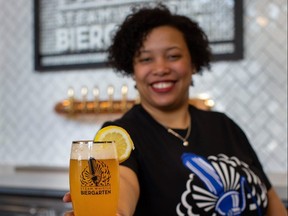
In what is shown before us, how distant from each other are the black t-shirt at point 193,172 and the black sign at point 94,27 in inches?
45.0

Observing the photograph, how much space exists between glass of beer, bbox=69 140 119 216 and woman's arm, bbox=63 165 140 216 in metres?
0.20

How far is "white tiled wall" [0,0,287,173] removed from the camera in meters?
2.54

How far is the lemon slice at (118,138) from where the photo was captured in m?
0.96

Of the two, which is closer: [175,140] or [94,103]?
[175,140]

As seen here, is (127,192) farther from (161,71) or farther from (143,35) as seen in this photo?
(143,35)

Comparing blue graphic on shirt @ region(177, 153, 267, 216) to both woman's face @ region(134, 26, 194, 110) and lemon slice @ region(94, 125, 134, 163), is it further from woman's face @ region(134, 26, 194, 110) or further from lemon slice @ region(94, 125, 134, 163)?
lemon slice @ region(94, 125, 134, 163)

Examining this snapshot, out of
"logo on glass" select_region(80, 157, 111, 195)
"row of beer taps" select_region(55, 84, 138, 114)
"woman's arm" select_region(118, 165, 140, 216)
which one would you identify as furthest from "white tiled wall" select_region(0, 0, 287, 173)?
"logo on glass" select_region(80, 157, 111, 195)

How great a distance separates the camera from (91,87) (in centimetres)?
300

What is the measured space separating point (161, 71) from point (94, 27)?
1.53 m

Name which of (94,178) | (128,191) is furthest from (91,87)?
(94,178)

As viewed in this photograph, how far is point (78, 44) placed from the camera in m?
3.05

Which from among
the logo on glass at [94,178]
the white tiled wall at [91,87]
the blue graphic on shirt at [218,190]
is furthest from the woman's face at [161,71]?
the white tiled wall at [91,87]

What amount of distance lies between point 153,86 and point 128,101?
4.08 feet

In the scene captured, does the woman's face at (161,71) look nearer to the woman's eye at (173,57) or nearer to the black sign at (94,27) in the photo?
the woman's eye at (173,57)
